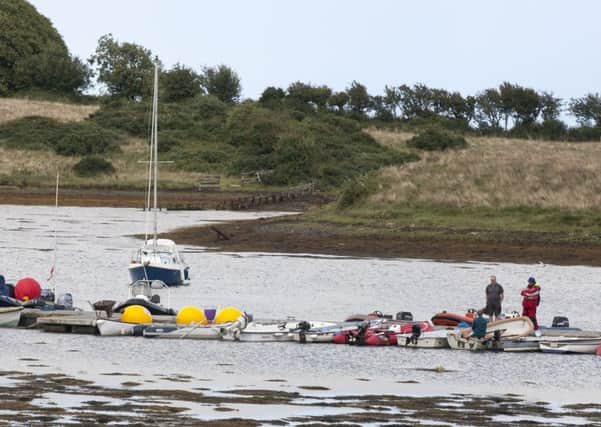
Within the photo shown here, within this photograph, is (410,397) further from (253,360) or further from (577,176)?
(577,176)

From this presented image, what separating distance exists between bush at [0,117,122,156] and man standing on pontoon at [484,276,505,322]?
81.6 metres

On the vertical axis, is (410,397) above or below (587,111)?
below

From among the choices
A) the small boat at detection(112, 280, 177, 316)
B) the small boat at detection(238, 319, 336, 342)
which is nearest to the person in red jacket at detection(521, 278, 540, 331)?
the small boat at detection(238, 319, 336, 342)

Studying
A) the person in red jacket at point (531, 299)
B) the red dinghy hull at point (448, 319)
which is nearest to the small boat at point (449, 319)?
the red dinghy hull at point (448, 319)

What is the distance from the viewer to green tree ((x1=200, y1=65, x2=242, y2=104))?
15625cm

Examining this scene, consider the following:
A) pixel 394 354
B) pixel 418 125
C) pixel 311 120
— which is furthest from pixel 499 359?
pixel 418 125

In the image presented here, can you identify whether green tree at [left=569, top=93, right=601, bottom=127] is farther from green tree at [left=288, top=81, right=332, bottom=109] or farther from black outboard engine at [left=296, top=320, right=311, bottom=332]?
black outboard engine at [left=296, top=320, right=311, bottom=332]

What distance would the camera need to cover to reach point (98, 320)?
43.4 metres

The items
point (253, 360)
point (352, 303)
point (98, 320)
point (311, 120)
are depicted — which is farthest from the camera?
point (311, 120)

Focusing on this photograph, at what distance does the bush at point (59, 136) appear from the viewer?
4811 inches

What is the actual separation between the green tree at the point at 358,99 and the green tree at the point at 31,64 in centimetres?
3046

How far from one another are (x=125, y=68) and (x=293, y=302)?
104188mm

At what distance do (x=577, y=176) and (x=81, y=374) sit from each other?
5227 centimetres

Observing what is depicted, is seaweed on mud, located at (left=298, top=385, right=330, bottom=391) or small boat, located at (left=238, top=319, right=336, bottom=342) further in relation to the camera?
small boat, located at (left=238, top=319, right=336, bottom=342)
